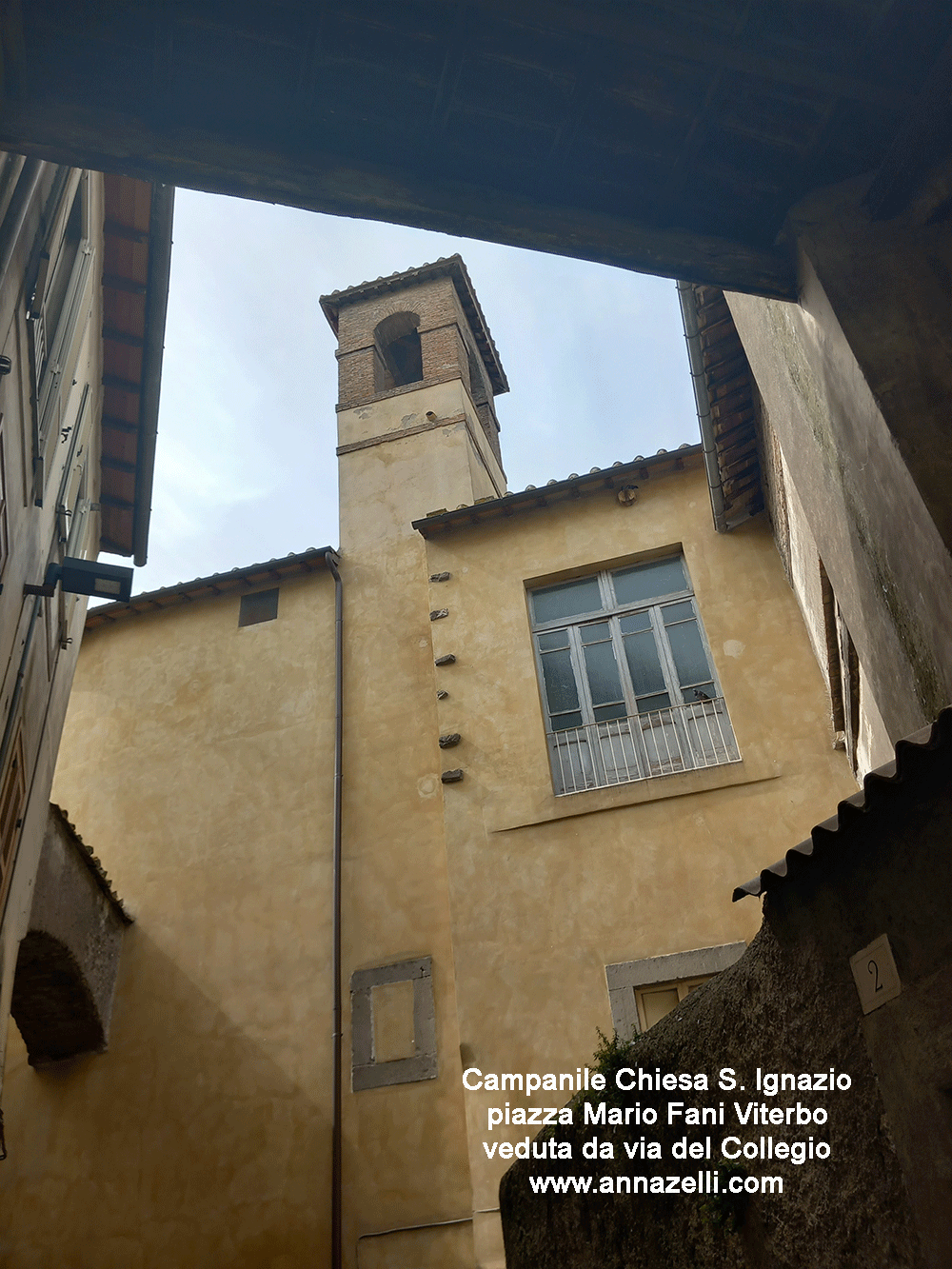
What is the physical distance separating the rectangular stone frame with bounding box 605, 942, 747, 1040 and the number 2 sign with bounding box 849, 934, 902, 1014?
4.62 meters

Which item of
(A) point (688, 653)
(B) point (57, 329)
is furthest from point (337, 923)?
(B) point (57, 329)

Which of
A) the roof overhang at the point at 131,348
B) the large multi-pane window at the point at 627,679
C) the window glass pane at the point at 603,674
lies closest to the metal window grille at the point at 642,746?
the large multi-pane window at the point at 627,679

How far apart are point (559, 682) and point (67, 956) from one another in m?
5.19

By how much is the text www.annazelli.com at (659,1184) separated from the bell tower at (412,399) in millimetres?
8856

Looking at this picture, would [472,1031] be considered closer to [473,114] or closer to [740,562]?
[740,562]

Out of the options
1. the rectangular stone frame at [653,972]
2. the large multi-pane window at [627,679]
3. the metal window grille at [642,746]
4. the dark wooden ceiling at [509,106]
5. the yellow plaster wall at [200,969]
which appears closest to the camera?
the dark wooden ceiling at [509,106]

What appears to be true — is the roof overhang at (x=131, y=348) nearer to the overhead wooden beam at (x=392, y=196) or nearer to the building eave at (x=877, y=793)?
the overhead wooden beam at (x=392, y=196)

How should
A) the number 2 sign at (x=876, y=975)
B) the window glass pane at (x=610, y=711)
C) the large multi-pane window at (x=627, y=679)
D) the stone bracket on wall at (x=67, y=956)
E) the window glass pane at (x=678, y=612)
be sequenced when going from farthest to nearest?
the window glass pane at (x=678, y=612) → the window glass pane at (x=610, y=711) → the large multi-pane window at (x=627, y=679) → the stone bracket on wall at (x=67, y=956) → the number 2 sign at (x=876, y=975)

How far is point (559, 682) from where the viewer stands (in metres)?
9.30

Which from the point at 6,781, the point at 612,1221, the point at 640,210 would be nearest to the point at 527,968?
the point at 612,1221

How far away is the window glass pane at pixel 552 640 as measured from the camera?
376 inches

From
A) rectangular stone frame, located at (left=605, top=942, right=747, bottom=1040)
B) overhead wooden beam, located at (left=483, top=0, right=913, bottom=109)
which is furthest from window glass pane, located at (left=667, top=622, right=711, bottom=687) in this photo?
overhead wooden beam, located at (left=483, top=0, right=913, bottom=109)

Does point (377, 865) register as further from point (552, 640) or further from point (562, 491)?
point (562, 491)

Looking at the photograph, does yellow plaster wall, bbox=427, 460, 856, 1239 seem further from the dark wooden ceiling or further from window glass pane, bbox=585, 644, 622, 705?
the dark wooden ceiling
